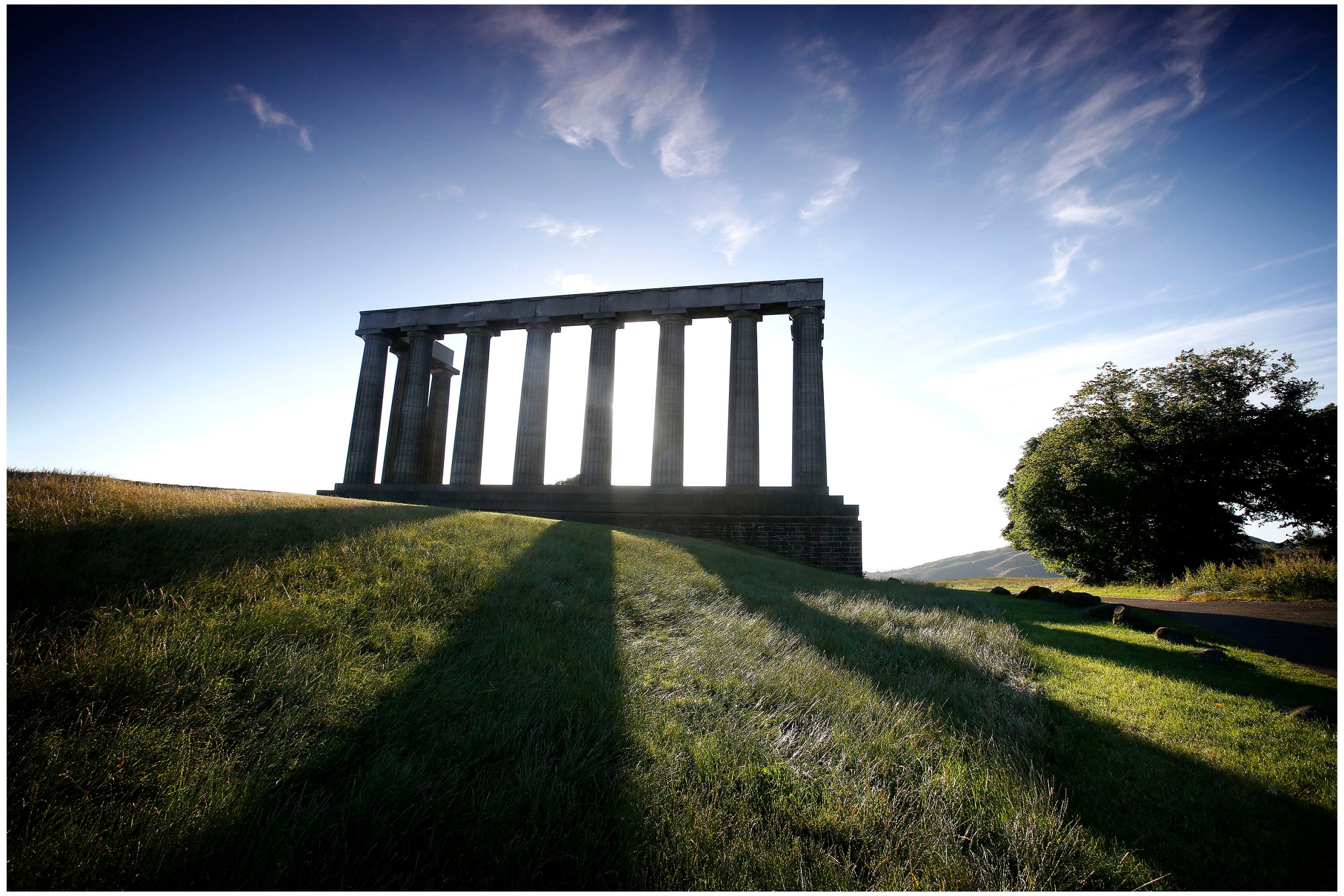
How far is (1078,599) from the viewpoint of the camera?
14492 mm

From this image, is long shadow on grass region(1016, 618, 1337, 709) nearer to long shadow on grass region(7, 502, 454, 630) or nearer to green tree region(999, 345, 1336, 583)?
long shadow on grass region(7, 502, 454, 630)

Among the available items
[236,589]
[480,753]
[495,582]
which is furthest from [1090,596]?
[236,589]

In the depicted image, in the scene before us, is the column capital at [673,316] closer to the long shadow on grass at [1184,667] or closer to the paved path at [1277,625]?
the long shadow on grass at [1184,667]

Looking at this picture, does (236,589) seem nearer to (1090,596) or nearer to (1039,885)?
(1039,885)

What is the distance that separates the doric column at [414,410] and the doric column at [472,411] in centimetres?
331

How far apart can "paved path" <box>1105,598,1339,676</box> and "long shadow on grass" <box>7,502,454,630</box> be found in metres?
13.8

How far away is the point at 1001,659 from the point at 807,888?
234 inches

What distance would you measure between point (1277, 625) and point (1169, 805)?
11.4 meters

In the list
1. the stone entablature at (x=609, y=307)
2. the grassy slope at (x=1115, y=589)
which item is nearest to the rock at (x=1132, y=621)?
the grassy slope at (x=1115, y=589)

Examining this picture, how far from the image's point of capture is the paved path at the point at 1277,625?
26.1 ft

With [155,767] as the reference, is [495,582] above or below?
above

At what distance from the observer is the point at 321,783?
9.72ft

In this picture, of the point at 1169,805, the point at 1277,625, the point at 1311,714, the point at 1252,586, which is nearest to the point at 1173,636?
the point at 1311,714

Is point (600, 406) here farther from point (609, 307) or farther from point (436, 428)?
point (436, 428)
